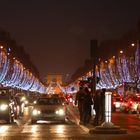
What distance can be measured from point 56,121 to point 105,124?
9.97m

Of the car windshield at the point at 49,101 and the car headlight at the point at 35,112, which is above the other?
the car windshield at the point at 49,101

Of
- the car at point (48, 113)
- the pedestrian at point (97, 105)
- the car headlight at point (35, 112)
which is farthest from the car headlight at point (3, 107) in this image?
the pedestrian at point (97, 105)

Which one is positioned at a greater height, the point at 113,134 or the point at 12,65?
the point at 12,65

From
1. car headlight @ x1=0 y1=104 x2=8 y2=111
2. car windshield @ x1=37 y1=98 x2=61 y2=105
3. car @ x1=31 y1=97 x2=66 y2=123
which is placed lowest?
car @ x1=31 y1=97 x2=66 y2=123

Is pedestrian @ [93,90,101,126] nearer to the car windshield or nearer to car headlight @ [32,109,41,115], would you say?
car headlight @ [32,109,41,115]

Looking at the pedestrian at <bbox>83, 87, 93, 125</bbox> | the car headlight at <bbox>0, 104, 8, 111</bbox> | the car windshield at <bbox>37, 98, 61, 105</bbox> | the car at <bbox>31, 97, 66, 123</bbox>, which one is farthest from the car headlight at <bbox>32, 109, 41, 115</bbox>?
the pedestrian at <bbox>83, 87, 93, 125</bbox>

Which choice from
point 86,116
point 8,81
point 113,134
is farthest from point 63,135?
point 8,81

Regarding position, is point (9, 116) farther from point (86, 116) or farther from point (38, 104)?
point (86, 116)

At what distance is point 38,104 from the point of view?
38.6 metres

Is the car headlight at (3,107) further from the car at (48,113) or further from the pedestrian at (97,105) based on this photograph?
the pedestrian at (97,105)

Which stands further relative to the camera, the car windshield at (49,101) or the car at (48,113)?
the car windshield at (49,101)

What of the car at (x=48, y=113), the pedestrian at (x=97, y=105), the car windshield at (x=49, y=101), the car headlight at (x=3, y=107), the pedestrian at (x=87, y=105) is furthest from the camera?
the car windshield at (x=49, y=101)

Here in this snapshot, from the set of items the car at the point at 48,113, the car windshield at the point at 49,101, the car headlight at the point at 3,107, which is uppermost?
the car windshield at the point at 49,101

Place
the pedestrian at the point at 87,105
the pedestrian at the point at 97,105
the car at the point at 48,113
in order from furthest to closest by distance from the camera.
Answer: the car at the point at 48,113 < the pedestrian at the point at 87,105 < the pedestrian at the point at 97,105
